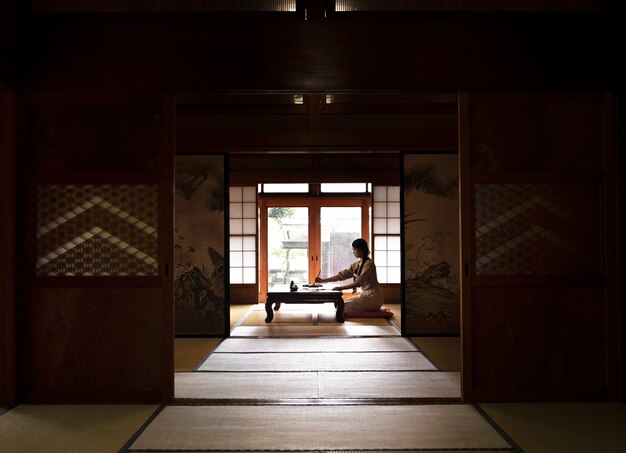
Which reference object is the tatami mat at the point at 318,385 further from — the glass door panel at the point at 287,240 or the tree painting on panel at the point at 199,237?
the glass door panel at the point at 287,240

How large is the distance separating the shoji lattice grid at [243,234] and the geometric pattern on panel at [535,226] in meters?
5.84

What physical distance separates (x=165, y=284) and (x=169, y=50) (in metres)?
1.55

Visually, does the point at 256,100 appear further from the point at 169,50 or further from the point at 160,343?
the point at 160,343

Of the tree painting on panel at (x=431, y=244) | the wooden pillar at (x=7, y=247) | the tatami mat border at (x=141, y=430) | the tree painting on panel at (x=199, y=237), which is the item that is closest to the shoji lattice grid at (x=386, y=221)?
the tree painting on panel at (x=431, y=244)

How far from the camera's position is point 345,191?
9.04 meters

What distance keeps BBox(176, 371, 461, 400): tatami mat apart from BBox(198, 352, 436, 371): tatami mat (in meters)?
0.16

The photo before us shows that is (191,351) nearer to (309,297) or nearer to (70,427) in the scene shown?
(309,297)

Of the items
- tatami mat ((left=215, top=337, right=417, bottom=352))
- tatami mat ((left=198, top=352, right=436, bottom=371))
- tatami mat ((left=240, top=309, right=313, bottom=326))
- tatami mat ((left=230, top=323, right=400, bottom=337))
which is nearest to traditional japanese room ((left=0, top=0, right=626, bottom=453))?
tatami mat ((left=198, top=352, right=436, bottom=371))

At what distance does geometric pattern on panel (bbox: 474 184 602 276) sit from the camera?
318cm

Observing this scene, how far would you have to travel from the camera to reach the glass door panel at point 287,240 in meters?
9.12

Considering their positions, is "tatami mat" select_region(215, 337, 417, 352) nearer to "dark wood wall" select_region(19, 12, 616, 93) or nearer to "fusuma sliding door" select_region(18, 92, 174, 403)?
"fusuma sliding door" select_region(18, 92, 174, 403)

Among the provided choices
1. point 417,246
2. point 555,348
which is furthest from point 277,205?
point 555,348

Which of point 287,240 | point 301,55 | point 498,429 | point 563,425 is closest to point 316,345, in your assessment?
point 498,429

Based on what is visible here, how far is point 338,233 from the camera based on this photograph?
911 cm
